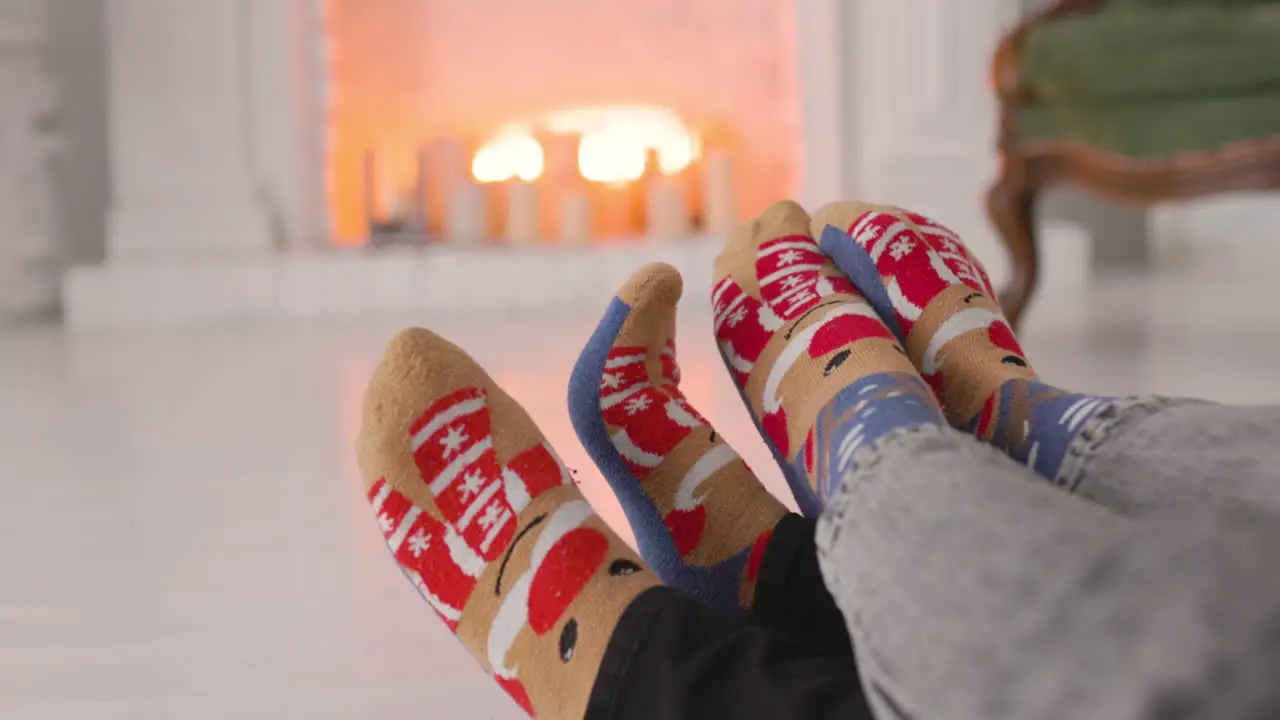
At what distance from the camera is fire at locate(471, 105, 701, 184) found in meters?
2.99

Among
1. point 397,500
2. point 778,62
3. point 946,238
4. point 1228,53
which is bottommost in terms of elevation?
point 397,500

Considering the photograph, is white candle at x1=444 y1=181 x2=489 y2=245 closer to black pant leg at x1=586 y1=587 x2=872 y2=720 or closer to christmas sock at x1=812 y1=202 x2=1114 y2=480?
christmas sock at x1=812 y1=202 x2=1114 y2=480

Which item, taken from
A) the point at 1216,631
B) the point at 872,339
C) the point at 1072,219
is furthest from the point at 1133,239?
the point at 1216,631

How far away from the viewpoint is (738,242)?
82 centimetres

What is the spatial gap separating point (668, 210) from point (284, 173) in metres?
0.87

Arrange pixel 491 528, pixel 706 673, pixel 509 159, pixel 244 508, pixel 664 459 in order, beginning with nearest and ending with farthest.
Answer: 1. pixel 706 673
2. pixel 491 528
3. pixel 664 459
4. pixel 244 508
5. pixel 509 159

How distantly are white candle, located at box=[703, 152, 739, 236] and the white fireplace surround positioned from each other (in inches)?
6.9

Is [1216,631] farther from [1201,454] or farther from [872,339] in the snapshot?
[872,339]

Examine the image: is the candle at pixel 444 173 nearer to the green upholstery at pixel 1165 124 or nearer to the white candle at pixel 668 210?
the white candle at pixel 668 210

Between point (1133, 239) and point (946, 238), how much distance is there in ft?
8.44

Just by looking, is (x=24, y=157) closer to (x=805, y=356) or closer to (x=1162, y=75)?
(x=1162, y=75)

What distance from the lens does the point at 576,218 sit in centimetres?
276

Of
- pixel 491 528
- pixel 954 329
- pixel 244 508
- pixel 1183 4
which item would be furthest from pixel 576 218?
pixel 491 528

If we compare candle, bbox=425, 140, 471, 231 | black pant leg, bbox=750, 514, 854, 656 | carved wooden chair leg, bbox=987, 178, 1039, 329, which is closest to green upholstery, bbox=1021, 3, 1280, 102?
carved wooden chair leg, bbox=987, 178, 1039, 329
